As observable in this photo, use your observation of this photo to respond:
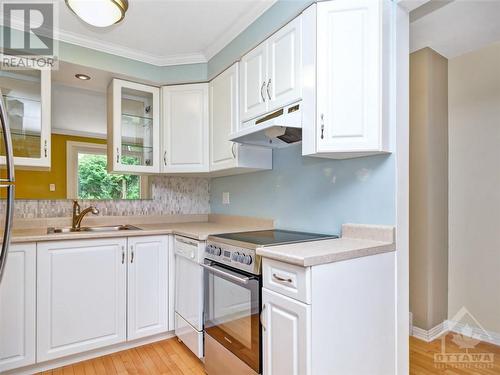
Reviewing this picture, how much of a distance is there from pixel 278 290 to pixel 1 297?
1.71m

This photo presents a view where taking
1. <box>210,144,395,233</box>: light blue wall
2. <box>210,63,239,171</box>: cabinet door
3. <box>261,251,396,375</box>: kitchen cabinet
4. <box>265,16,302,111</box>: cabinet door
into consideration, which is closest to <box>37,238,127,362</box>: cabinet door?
<box>210,63,239,171</box>: cabinet door

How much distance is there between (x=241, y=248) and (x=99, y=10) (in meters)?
1.66

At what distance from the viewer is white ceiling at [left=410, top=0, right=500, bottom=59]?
1.85m

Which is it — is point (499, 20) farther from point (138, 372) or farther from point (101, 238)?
point (138, 372)

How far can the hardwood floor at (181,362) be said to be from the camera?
1977 mm

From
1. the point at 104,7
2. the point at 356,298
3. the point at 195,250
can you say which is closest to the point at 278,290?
the point at 356,298

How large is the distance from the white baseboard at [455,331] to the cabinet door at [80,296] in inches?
91.6

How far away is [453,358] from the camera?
2109 millimetres

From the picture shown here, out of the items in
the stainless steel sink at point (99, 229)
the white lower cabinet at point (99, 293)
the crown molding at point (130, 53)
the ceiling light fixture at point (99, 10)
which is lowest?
the white lower cabinet at point (99, 293)

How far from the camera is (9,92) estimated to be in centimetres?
218

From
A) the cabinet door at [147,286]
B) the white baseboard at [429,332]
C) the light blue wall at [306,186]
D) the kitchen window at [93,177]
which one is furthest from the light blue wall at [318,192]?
the white baseboard at [429,332]

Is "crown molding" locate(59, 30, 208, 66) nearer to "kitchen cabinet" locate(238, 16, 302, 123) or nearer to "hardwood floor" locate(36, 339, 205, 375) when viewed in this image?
"kitchen cabinet" locate(238, 16, 302, 123)

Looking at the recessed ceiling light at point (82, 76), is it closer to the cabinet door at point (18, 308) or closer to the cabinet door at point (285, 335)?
the cabinet door at point (18, 308)

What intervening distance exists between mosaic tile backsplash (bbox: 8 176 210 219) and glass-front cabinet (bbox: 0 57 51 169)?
437 mm
